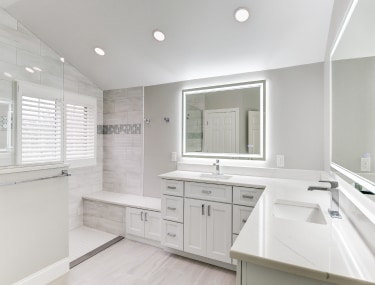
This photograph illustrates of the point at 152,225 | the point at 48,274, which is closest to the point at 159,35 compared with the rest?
the point at 152,225

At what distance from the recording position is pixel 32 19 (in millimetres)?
2555

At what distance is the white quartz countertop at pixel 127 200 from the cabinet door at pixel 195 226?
0.51 m

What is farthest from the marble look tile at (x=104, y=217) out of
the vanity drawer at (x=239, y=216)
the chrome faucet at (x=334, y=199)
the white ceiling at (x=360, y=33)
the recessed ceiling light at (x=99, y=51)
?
the white ceiling at (x=360, y=33)

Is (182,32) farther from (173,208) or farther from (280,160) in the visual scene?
(173,208)

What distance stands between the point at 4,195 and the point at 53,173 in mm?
435

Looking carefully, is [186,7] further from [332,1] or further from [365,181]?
[365,181]

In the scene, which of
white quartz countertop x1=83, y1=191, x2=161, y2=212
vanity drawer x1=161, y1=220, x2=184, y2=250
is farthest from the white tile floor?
vanity drawer x1=161, y1=220, x2=184, y2=250

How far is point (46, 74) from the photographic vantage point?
2393mm

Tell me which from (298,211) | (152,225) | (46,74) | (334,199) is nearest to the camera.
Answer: (334,199)

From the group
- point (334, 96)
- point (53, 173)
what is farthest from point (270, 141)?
point (53, 173)

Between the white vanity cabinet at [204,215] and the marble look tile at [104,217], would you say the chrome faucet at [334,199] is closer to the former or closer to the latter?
the white vanity cabinet at [204,215]

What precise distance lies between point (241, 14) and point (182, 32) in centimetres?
63

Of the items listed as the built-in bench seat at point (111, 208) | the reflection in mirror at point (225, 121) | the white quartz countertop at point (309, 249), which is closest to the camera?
the white quartz countertop at point (309, 249)

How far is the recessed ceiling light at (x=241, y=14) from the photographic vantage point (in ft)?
6.33
